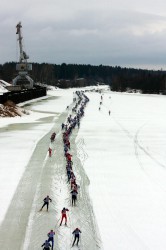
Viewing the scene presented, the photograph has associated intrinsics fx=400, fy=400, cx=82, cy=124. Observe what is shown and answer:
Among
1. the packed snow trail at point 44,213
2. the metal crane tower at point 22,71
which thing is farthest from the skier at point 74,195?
the metal crane tower at point 22,71

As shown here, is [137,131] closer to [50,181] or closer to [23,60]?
[50,181]

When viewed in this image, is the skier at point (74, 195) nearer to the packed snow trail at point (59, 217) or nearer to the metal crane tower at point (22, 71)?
the packed snow trail at point (59, 217)

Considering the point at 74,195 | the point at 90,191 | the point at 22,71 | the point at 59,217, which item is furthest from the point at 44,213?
the point at 22,71

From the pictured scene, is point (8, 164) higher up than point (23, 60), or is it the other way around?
point (23, 60)

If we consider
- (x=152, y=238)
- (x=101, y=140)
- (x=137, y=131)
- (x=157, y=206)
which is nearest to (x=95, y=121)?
(x=137, y=131)

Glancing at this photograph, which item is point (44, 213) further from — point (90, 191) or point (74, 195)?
point (90, 191)

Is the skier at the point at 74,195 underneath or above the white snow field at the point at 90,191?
above

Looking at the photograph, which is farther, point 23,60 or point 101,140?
point 23,60

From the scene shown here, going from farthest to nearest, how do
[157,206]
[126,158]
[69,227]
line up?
[126,158], [157,206], [69,227]
